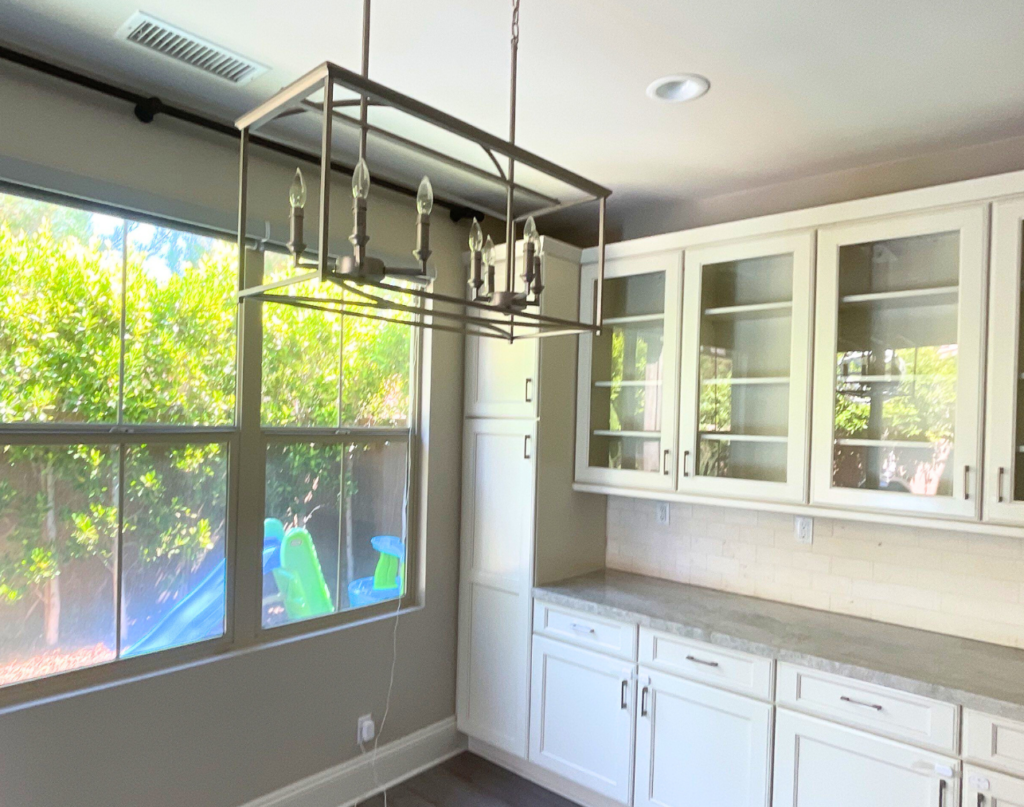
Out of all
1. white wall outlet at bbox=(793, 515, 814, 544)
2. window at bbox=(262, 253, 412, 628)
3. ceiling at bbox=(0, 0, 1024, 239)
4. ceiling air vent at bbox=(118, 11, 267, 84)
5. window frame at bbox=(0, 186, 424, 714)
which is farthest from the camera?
white wall outlet at bbox=(793, 515, 814, 544)

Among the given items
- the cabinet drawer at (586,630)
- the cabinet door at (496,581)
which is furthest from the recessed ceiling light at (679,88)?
the cabinet drawer at (586,630)

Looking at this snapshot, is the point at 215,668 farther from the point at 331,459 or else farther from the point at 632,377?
the point at 632,377

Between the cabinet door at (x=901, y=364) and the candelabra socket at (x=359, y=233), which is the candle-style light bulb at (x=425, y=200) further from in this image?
the cabinet door at (x=901, y=364)

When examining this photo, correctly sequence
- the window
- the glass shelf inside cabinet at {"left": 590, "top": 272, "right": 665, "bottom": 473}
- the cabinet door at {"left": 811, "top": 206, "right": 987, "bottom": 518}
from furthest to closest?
the glass shelf inside cabinet at {"left": 590, "top": 272, "right": 665, "bottom": 473} → the window → the cabinet door at {"left": 811, "top": 206, "right": 987, "bottom": 518}

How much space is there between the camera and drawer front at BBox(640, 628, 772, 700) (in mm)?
2359

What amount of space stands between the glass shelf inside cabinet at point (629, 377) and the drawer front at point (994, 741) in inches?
54.8

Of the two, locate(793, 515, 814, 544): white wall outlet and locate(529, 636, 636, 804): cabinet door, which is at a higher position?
locate(793, 515, 814, 544): white wall outlet

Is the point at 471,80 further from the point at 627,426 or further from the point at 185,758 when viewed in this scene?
the point at 185,758

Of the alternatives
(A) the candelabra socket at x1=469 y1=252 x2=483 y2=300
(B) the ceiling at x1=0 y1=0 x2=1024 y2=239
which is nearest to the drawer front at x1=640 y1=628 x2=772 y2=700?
(A) the candelabra socket at x1=469 y1=252 x2=483 y2=300

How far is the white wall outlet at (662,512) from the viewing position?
10.6 feet

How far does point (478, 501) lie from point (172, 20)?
2.19 metres

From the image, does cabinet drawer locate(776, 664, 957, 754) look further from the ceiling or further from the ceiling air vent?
the ceiling air vent

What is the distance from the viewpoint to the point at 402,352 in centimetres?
320

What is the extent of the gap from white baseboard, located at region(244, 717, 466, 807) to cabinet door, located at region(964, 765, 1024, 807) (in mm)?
2131
